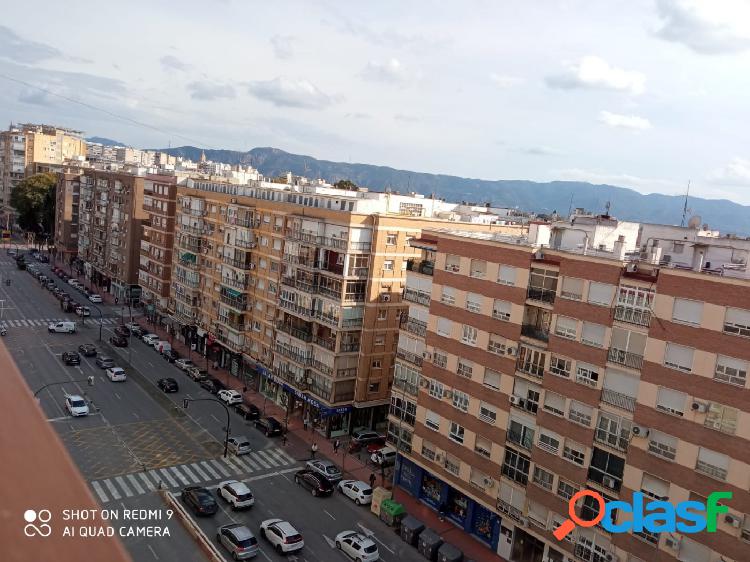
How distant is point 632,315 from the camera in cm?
3216

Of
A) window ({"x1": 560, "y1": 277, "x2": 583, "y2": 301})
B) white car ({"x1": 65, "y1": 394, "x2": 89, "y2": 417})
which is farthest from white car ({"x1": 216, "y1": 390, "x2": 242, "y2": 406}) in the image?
window ({"x1": 560, "y1": 277, "x2": 583, "y2": 301})

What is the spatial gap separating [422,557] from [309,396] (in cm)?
2167

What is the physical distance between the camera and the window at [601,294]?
3309cm

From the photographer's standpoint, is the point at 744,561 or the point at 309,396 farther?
the point at 309,396

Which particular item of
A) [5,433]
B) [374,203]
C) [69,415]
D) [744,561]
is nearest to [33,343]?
[69,415]

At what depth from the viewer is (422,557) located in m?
39.0

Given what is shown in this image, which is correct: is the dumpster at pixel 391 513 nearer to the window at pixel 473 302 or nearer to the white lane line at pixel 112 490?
the window at pixel 473 302

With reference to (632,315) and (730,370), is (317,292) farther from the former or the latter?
(730,370)

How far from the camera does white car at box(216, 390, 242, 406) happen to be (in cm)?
6147

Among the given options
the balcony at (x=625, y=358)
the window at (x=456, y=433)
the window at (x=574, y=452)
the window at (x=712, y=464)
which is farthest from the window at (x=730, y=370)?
the window at (x=456, y=433)

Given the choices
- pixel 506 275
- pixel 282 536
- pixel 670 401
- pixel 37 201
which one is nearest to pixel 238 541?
pixel 282 536

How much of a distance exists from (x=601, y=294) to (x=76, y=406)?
44.8 metres

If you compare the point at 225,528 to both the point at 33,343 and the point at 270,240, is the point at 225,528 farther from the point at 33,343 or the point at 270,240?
the point at 33,343

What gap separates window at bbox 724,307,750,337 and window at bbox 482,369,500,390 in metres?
14.4
